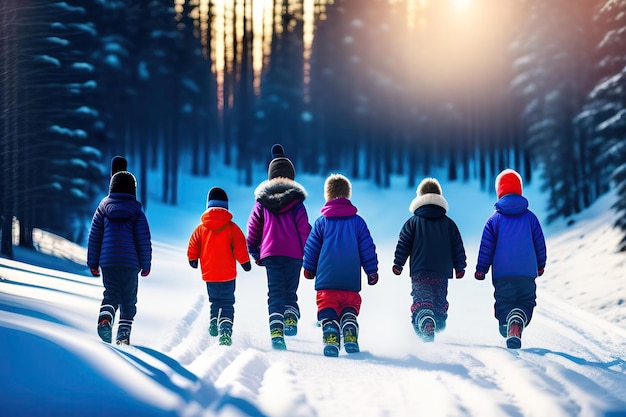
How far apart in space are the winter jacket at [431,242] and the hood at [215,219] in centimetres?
229

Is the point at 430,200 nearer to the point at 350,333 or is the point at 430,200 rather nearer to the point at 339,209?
the point at 339,209

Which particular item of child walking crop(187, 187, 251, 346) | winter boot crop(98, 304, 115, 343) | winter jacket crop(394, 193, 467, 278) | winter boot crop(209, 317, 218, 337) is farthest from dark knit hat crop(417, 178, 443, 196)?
winter boot crop(98, 304, 115, 343)

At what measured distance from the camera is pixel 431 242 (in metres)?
9.65

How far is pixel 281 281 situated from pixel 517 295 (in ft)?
9.75

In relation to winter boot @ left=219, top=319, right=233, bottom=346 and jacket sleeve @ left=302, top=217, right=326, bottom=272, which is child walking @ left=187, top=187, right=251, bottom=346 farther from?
jacket sleeve @ left=302, top=217, right=326, bottom=272

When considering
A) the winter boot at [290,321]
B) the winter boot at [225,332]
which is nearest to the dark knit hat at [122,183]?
the winter boot at [225,332]

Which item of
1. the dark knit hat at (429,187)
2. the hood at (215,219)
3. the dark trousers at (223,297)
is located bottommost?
the dark trousers at (223,297)

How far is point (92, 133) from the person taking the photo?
25.3 metres

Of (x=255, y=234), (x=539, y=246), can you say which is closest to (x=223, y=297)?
(x=255, y=234)

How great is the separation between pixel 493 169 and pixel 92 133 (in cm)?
2750

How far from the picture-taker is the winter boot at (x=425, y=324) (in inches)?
360

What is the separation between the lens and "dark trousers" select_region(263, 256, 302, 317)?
9143mm

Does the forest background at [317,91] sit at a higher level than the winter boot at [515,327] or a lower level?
higher

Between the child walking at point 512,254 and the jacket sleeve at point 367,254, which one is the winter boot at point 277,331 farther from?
the child walking at point 512,254
